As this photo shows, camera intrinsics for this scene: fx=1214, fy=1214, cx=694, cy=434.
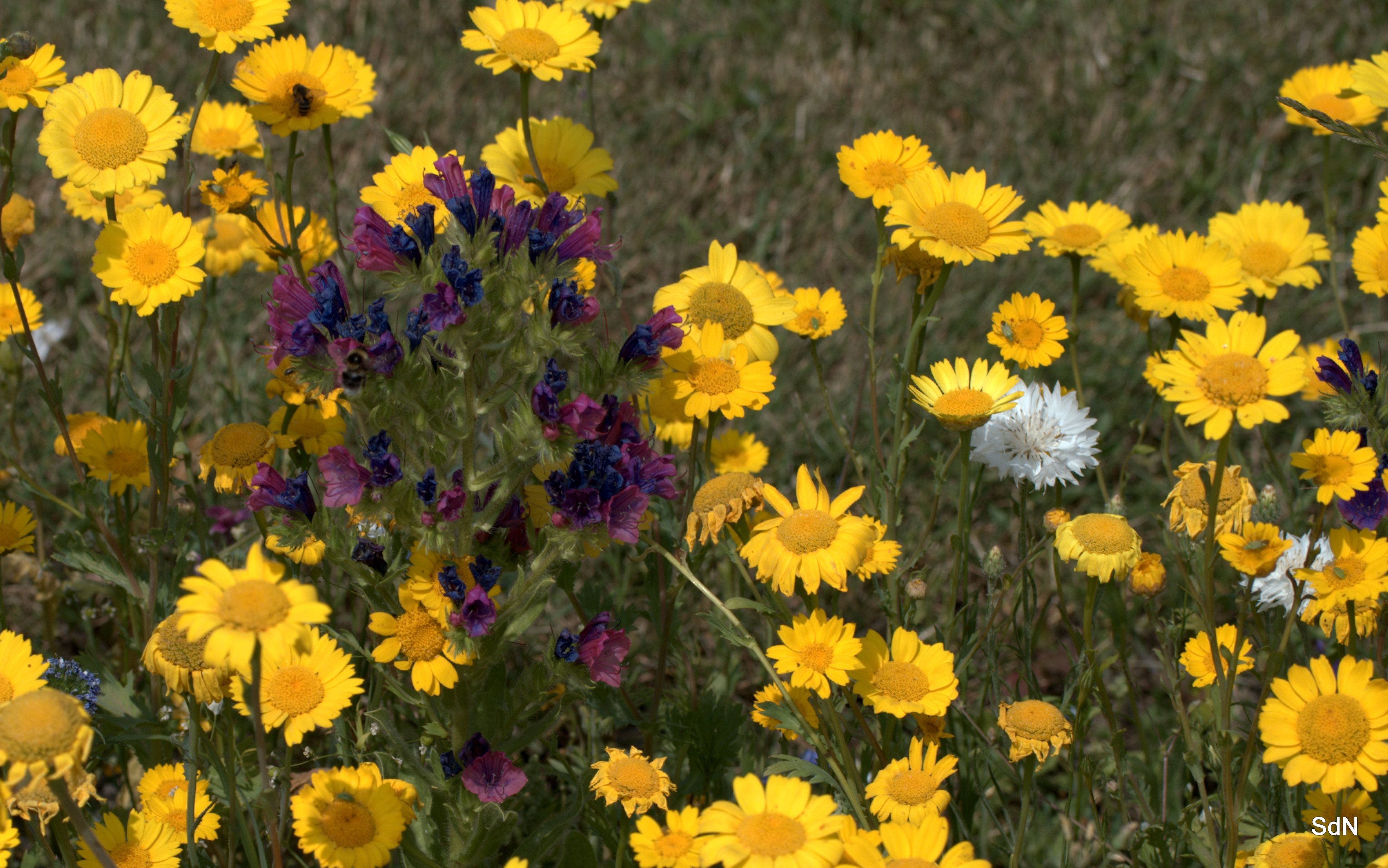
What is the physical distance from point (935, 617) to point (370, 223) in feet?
6.67

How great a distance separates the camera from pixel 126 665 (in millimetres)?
2625

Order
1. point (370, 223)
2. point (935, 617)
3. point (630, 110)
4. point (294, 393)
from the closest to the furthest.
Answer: point (370, 223) < point (294, 393) < point (935, 617) < point (630, 110)

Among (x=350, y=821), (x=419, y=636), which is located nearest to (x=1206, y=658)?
(x=419, y=636)

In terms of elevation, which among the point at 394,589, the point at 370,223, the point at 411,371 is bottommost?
the point at 394,589

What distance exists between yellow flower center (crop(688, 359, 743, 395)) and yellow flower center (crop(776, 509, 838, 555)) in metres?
0.27

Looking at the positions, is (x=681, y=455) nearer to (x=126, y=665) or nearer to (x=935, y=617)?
(x=935, y=617)

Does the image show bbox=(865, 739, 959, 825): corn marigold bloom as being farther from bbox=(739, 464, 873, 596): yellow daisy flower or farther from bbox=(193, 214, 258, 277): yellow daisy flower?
bbox=(193, 214, 258, 277): yellow daisy flower

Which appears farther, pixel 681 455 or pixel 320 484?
pixel 681 455

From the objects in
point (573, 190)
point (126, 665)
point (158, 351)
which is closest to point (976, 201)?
point (573, 190)

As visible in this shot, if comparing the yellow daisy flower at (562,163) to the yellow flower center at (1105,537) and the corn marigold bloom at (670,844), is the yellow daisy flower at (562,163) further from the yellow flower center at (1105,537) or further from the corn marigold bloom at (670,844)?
the corn marigold bloom at (670,844)

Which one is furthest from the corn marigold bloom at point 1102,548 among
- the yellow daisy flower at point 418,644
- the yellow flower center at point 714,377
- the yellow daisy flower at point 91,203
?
the yellow daisy flower at point 91,203

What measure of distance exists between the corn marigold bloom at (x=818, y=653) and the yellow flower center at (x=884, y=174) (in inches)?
38.7

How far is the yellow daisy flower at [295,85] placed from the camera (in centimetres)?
230

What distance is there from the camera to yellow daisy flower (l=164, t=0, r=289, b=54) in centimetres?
222
